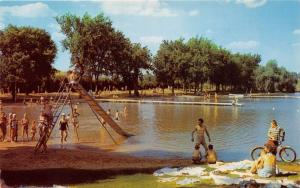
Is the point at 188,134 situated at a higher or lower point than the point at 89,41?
lower

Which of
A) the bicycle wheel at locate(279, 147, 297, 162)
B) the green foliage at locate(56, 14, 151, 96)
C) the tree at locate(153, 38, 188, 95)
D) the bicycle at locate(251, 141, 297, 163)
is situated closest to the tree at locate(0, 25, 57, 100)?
the green foliage at locate(56, 14, 151, 96)

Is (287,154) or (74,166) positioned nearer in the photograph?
(74,166)

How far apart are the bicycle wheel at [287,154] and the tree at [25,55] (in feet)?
103

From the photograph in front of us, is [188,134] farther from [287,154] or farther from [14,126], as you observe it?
[14,126]

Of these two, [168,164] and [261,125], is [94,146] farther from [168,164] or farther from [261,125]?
[261,125]

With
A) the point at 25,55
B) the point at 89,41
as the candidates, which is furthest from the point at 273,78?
the point at 25,55

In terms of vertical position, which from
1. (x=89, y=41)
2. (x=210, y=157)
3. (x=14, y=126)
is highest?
(x=89, y=41)

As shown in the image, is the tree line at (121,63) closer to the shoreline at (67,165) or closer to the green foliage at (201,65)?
the green foliage at (201,65)

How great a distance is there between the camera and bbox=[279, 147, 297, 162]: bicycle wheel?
45.4 ft

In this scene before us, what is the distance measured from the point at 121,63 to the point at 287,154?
159ft

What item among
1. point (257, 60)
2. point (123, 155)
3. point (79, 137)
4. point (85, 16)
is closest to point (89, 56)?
point (85, 16)

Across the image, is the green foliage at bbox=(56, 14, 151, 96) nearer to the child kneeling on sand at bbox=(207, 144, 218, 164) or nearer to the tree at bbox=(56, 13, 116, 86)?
the tree at bbox=(56, 13, 116, 86)

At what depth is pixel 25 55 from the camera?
145 feet

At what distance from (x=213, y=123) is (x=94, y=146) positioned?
35.2 feet
